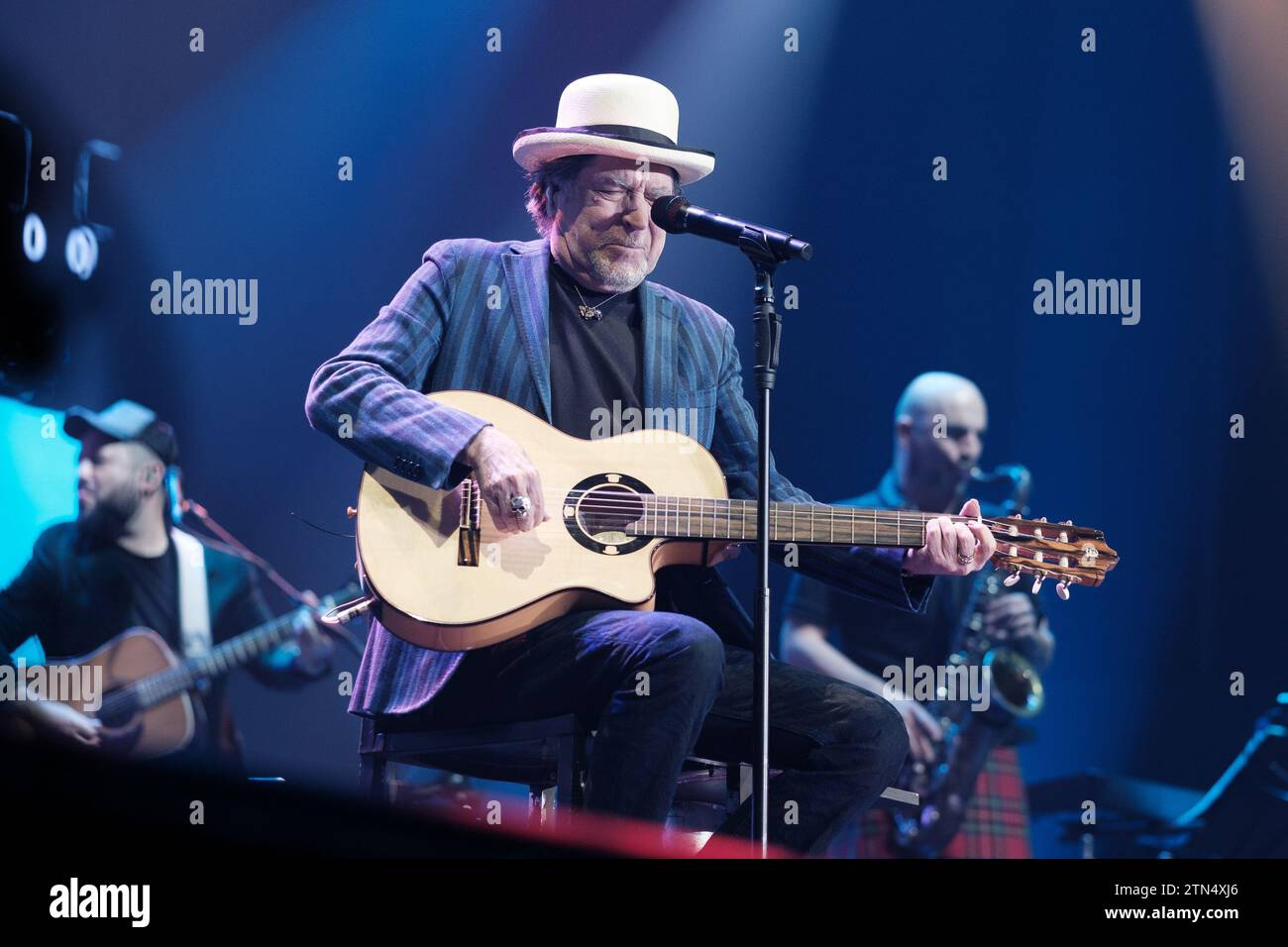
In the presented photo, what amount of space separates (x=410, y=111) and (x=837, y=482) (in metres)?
1.91

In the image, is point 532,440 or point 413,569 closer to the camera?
point 413,569

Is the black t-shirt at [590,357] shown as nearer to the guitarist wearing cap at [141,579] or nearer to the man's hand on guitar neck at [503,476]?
the man's hand on guitar neck at [503,476]

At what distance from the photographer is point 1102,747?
16.4 feet

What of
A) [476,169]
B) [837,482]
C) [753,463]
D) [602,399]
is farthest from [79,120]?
[837,482]

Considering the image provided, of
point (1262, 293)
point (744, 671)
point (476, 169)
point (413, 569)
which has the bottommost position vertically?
point (744, 671)

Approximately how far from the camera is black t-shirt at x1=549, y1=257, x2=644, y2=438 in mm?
3713

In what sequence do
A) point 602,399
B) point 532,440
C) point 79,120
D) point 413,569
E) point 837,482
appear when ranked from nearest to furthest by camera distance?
1. point 413,569
2. point 532,440
3. point 602,399
4. point 79,120
5. point 837,482

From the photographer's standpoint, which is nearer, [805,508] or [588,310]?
[805,508]

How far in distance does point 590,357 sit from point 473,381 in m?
0.34

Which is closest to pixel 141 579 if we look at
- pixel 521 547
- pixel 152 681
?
pixel 152 681

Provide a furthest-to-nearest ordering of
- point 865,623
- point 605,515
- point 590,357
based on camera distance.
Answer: point 865,623 → point 590,357 → point 605,515

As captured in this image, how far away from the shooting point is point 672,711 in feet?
10.1

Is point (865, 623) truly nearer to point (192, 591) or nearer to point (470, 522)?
point (470, 522)
